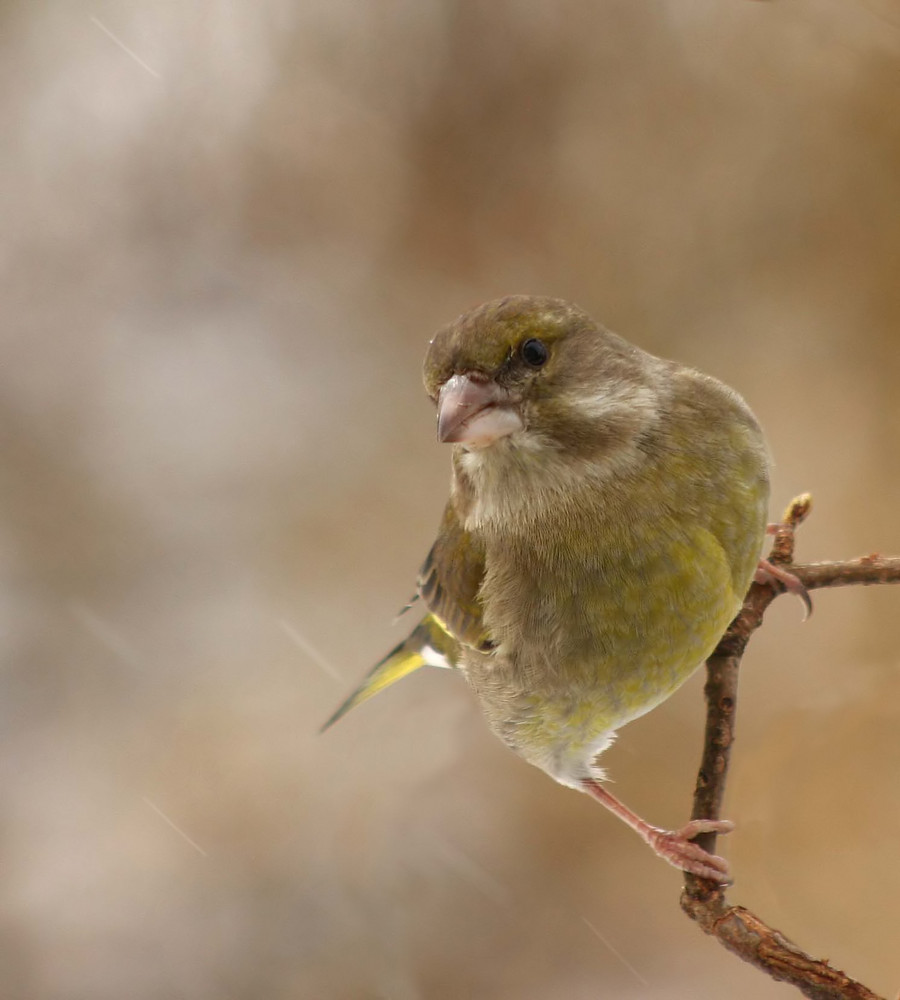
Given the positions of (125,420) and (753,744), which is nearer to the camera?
(753,744)

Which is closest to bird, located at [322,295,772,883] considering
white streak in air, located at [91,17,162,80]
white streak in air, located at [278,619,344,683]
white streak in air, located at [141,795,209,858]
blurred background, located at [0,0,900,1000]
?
blurred background, located at [0,0,900,1000]

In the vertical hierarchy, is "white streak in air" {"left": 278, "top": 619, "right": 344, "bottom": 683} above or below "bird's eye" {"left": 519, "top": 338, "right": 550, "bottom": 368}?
below

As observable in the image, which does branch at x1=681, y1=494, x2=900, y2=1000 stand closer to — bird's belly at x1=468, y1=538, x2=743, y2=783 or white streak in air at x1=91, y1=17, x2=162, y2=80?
bird's belly at x1=468, y1=538, x2=743, y2=783

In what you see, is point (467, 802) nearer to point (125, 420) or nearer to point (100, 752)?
point (100, 752)

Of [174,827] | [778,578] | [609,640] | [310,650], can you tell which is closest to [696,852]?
[609,640]

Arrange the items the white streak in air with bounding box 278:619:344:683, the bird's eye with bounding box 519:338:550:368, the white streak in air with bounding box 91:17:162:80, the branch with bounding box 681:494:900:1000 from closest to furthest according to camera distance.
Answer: the branch with bounding box 681:494:900:1000 → the bird's eye with bounding box 519:338:550:368 → the white streak in air with bounding box 91:17:162:80 → the white streak in air with bounding box 278:619:344:683

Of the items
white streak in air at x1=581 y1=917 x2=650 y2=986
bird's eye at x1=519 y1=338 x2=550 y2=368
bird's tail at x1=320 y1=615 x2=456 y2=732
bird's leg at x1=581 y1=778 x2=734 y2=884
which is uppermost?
bird's eye at x1=519 y1=338 x2=550 y2=368

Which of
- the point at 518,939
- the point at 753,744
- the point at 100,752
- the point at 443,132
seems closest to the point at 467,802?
the point at 518,939

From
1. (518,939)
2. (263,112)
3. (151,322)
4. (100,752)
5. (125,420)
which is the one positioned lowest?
(100,752)

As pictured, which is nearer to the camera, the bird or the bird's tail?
the bird
